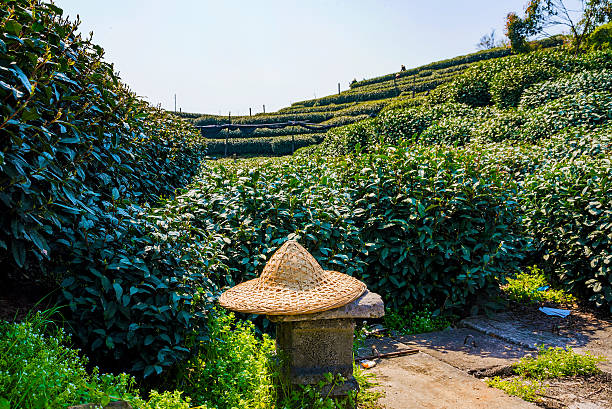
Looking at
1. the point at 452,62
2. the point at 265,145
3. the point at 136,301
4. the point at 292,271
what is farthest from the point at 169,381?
the point at 452,62

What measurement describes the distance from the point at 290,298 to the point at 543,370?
7.55 feet

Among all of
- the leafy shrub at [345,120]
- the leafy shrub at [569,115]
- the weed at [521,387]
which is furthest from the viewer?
the leafy shrub at [345,120]

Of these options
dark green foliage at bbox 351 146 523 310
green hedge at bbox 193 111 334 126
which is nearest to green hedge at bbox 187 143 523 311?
dark green foliage at bbox 351 146 523 310

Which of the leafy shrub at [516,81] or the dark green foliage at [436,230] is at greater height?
the leafy shrub at [516,81]

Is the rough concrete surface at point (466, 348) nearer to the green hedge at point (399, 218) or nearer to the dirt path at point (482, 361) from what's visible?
the dirt path at point (482, 361)

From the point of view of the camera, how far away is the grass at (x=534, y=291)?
4.78m

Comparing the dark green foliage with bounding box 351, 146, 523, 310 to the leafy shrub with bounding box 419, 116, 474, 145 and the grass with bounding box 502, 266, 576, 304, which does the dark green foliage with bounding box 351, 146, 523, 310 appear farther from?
the leafy shrub with bounding box 419, 116, 474, 145

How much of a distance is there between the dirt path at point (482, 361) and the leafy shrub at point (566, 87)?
7.64 m

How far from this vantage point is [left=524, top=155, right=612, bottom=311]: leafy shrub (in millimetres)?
4387

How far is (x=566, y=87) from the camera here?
33.9ft

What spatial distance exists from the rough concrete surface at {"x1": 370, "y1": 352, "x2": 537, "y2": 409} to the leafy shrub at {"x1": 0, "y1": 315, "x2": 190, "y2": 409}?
4.81 ft

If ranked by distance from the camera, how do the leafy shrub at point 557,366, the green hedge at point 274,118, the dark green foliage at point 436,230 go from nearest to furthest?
the leafy shrub at point 557,366, the dark green foliage at point 436,230, the green hedge at point 274,118

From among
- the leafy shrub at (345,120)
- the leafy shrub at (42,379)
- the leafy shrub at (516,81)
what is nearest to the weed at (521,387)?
the leafy shrub at (42,379)

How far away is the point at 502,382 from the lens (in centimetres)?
293
